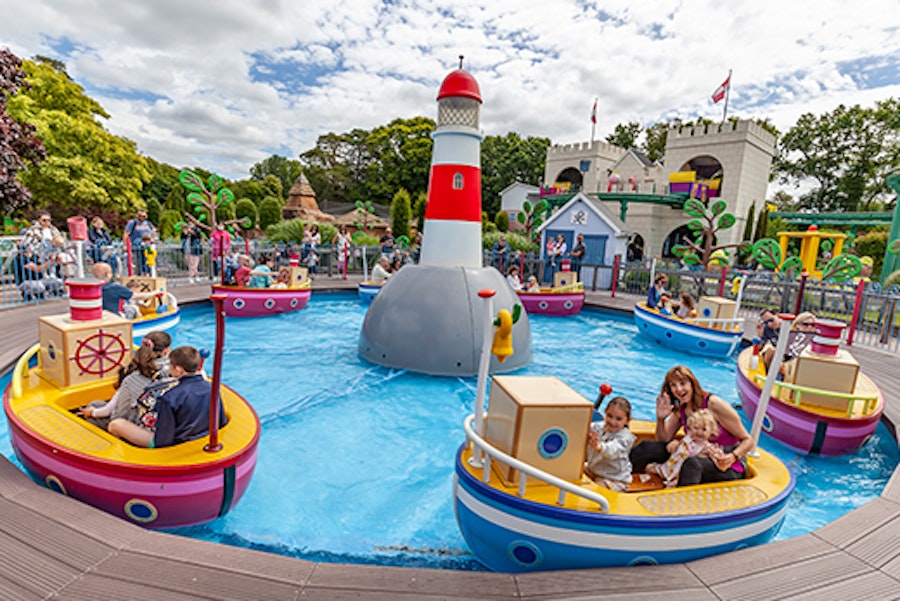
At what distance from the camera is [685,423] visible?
13.8ft

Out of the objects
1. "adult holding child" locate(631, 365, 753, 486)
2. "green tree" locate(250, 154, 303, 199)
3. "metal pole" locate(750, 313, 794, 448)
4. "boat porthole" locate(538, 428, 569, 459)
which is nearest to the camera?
"boat porthole" locate(538, 428, 569, 459)

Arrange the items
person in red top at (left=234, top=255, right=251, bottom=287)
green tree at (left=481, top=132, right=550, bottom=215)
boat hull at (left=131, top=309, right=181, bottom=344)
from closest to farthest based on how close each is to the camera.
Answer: boat hull at (left=131, top=309, right=181, bottom=344)
person in red top at (left=234, top=255, right=251, bottom=287)
green tree at (left=481, top=132, right=550, bottom=215)

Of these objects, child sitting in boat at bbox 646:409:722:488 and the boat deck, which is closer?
the boat deck

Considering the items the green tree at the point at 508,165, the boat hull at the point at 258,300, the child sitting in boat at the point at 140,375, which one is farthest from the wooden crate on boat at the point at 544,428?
the green tree at the point at 508,165

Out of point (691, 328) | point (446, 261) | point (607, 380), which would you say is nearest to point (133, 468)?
point (446, 261)

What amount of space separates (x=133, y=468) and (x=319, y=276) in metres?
16.7

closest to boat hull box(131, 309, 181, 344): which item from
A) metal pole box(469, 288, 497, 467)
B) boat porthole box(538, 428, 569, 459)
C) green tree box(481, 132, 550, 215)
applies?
metal pole box(469, 288, 497, 467)

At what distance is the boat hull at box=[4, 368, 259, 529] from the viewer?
3.63m

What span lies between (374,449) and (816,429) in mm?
5452

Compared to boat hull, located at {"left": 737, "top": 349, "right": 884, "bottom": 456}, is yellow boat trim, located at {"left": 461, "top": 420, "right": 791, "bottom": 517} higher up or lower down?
higher up

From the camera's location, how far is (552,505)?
326 centimetres

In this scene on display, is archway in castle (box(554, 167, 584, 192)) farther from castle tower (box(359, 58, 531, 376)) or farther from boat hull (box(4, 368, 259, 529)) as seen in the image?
boat hull (box(4, 368, 259, 529))

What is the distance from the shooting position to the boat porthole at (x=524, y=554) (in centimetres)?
338

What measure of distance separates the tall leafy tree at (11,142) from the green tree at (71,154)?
7210 mm
